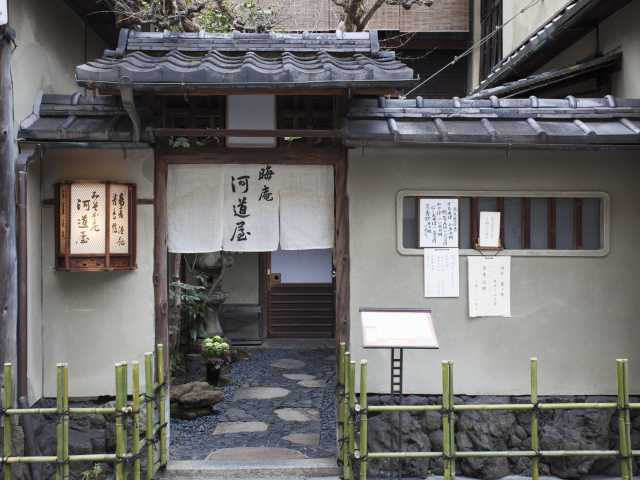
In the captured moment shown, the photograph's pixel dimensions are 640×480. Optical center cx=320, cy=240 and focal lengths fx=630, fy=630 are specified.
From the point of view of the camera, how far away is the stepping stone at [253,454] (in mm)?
7559

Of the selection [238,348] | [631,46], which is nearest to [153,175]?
[631,46]

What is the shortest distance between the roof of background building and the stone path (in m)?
4.42

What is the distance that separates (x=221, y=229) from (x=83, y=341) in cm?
204

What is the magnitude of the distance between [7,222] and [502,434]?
19.3ft

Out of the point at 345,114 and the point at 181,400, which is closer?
the point at 345,114

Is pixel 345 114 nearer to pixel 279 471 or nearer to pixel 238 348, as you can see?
pixel 279 471

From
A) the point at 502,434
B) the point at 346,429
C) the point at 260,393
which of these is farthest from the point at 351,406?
the point at 260,393

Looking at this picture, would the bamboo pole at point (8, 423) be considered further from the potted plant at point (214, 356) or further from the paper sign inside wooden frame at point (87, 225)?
the potted plant at point (214, 356)

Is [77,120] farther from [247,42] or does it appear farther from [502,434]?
[502,434]

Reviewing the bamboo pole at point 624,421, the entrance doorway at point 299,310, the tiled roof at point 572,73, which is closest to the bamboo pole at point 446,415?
the bamboo pole at point 624,421

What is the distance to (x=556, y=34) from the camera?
9.72 metres

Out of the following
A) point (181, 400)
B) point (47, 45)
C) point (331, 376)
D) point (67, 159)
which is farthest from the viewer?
point (331, 376)

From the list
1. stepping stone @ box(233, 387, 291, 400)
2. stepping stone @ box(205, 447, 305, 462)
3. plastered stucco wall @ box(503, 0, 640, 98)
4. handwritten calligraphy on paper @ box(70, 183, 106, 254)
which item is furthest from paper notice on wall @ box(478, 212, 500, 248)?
stepping stone @ box(233, 387, 291, 400)

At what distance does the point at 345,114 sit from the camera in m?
7.04
